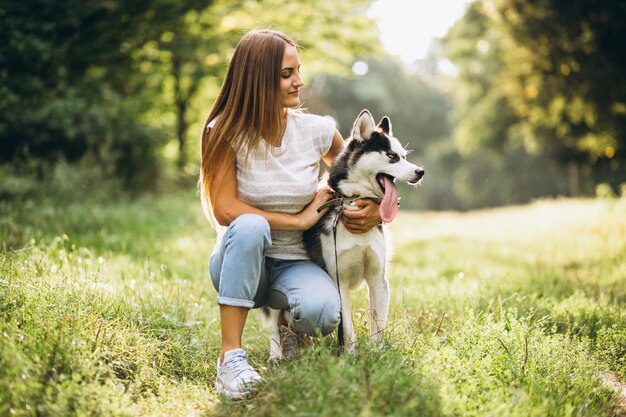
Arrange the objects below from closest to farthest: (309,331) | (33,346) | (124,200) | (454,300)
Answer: (33,346)
(309,331)
(454,300)
(124,200)

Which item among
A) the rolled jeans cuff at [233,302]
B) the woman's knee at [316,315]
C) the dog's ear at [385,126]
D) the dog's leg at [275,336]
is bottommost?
the dog's leg at [275,336]

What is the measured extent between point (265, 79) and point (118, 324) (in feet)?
5.19

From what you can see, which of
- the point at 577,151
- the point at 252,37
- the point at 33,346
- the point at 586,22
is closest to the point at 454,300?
the point at 252,37

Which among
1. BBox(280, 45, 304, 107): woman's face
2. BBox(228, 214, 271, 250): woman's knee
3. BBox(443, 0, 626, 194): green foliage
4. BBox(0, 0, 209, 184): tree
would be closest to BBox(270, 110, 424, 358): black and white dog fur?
BBox(280, 45, 304, 107): woman's face

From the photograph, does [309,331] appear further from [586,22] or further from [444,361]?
[586,22]

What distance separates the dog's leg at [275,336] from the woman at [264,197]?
0.09m

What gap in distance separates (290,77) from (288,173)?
0.56m

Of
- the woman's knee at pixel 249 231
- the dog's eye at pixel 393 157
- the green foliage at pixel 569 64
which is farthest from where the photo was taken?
the green foliage at pixel 569 64

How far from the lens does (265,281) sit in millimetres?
3246

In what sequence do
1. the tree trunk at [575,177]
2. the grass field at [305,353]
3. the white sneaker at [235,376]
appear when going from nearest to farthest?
the grass field at [305,353]
the white sneaker at [235,376]
the tree trunk at [575,177]

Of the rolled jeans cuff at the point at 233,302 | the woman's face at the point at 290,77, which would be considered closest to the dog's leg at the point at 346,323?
the rolled jeans cuff at the point at 233,302

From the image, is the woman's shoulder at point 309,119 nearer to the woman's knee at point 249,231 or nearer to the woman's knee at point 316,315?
the woman's knee at point 249,231

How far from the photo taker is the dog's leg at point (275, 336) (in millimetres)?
3338

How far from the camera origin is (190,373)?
313cm
